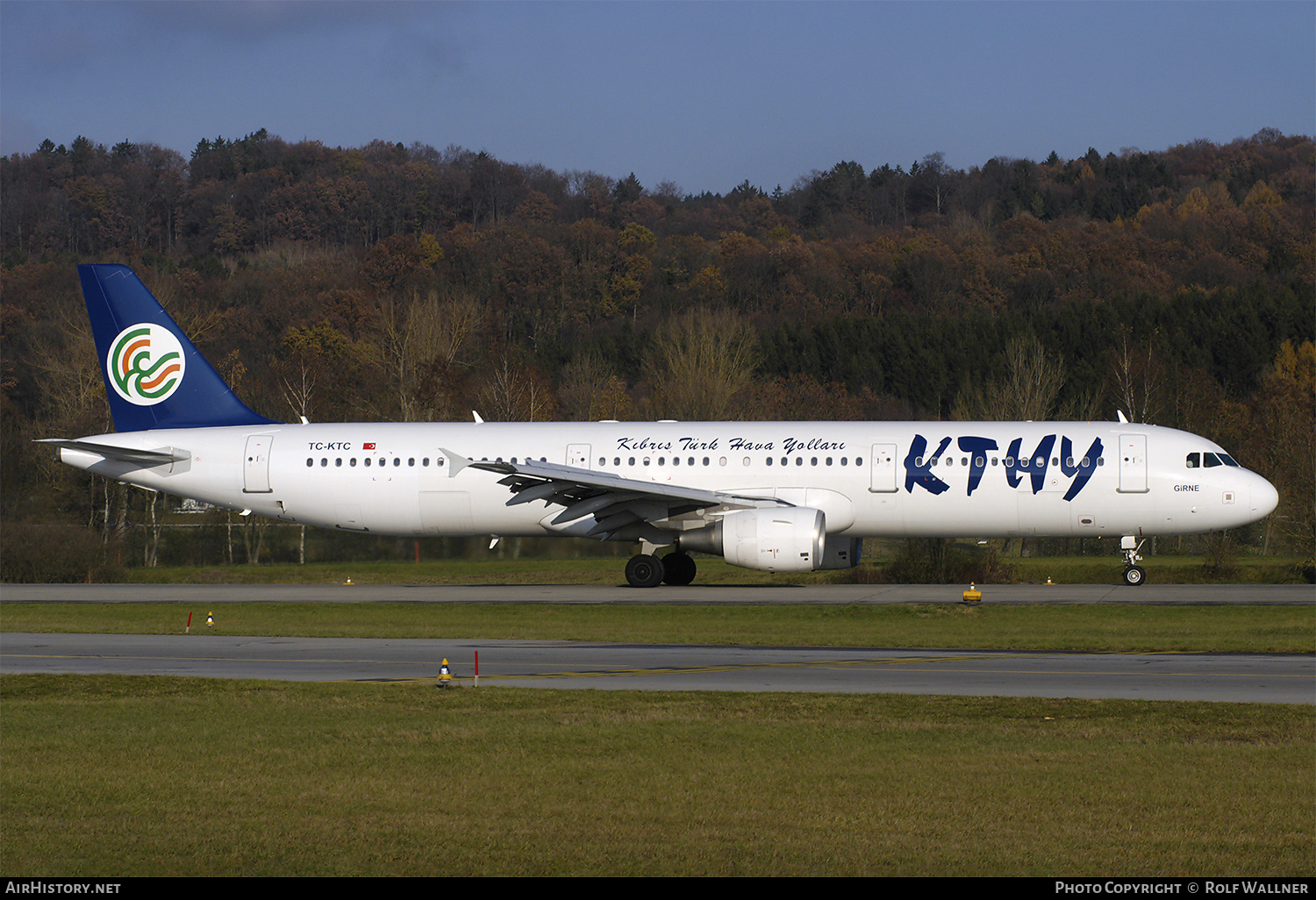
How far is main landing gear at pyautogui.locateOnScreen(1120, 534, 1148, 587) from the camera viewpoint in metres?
31.0

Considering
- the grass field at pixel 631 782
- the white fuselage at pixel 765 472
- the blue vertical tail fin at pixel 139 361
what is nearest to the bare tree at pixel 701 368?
the white fuselage at pixel 765 472

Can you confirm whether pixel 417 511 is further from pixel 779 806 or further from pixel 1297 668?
pixel 779 806

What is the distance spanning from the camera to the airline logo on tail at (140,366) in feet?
115

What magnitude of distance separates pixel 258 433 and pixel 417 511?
4606 millimetres

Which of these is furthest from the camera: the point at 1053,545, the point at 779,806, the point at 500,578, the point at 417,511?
the point at 1053,545

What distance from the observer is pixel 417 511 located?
33.8m

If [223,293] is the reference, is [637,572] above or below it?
below

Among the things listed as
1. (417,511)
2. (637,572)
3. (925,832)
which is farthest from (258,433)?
(925,832)

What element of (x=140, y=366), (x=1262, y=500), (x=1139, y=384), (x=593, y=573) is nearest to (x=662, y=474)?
(x=593, y=573)

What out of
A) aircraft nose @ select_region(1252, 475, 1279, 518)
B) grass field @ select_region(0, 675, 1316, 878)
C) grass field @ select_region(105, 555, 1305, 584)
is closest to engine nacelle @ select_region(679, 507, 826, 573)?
grass field @ select_region(105, 555, 1305, 584)

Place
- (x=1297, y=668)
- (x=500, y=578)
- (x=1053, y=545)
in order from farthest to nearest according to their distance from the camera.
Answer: (x=1053, y=545)
(x=500, y=578)
(x=1297, y=668)

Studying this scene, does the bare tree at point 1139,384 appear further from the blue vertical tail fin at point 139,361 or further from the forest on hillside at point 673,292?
the blue vertical tail fin at point 139,361

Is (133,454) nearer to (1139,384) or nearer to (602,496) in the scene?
(602,496)

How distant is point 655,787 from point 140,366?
2783 cm
